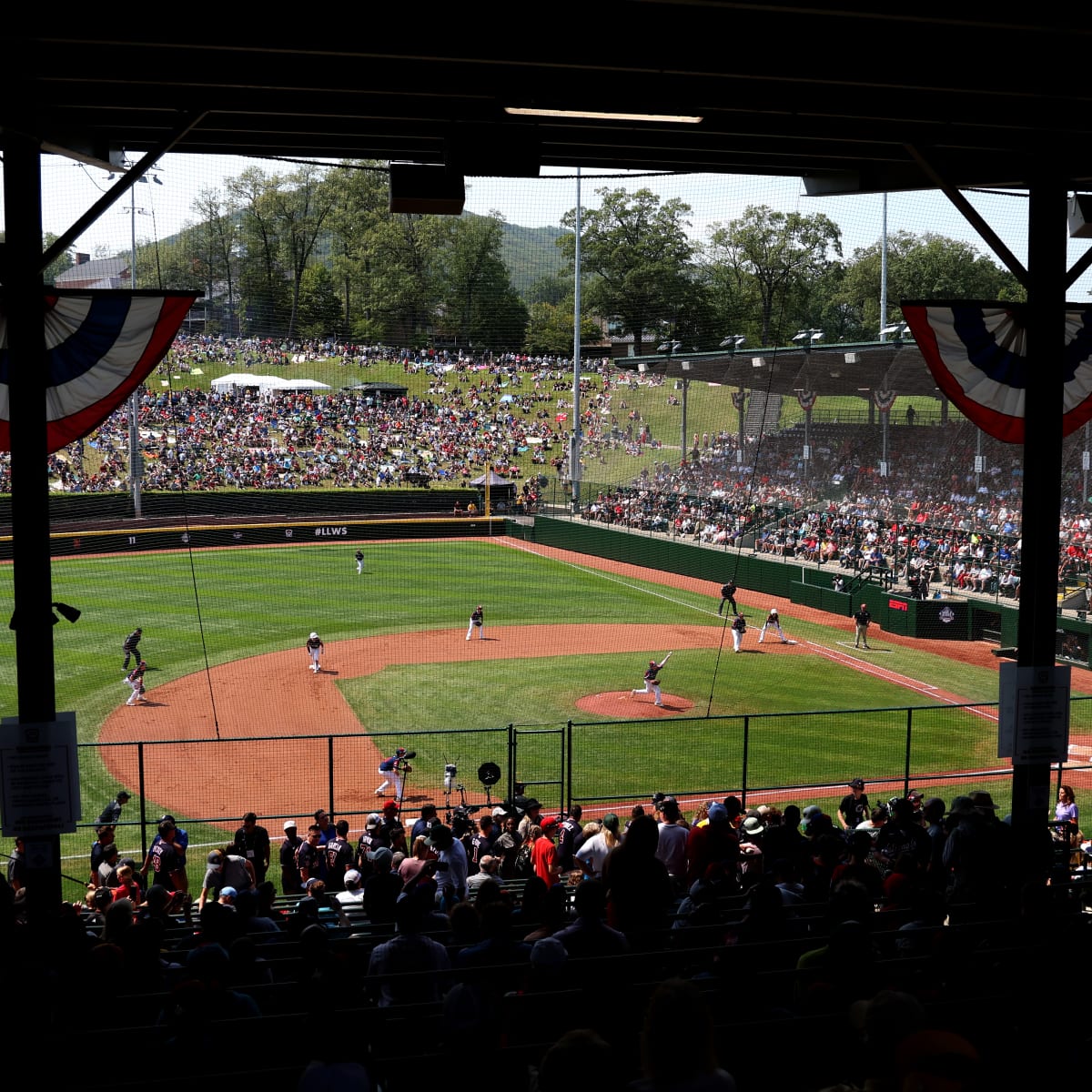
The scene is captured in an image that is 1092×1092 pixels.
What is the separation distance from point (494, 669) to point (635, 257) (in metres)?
13.2

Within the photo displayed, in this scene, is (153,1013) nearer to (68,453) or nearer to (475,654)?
(475,654)

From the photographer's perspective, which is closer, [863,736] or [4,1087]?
[4,1087]

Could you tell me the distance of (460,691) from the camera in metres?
25.5

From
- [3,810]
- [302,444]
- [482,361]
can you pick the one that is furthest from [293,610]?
[3,810]

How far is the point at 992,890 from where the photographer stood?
6840 mm

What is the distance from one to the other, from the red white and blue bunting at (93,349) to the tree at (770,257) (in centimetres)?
2043

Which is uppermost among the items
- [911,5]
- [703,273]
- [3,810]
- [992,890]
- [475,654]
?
[703,273]

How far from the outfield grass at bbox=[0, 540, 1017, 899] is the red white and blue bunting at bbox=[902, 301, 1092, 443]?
6.07 metres

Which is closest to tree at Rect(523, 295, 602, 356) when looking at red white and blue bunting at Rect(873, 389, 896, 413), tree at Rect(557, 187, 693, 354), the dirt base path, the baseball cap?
tree at Rect(557, 187, 693, 354)

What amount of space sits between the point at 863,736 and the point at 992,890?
1427cm

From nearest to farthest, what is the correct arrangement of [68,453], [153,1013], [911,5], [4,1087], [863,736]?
[4,1087]
[153,1013]
[911,5]
[863,736]
[68,453]

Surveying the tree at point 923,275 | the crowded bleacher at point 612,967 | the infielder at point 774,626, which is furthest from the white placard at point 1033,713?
the tree at point 923,275

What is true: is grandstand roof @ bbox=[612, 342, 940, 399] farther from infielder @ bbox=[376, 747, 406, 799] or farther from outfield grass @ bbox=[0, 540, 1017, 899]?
infielder @ bbox=[376, 747, 406, 799]

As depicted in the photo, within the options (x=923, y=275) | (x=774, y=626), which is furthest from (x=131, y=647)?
(x=923, y=275)
